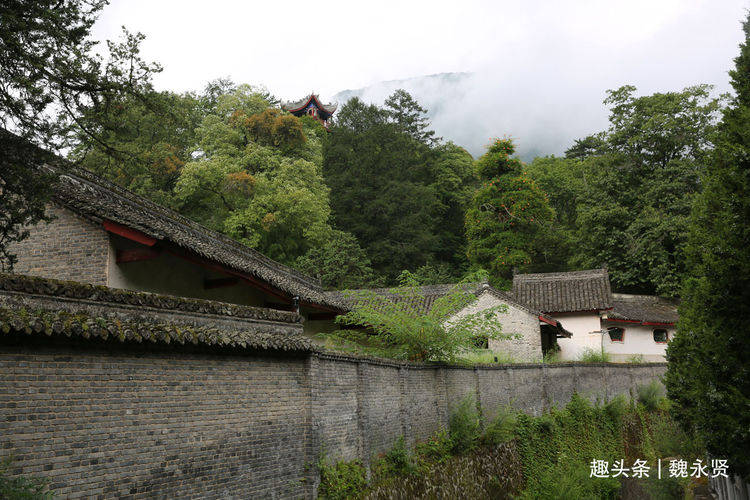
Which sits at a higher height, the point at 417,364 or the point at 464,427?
the point at 417,364

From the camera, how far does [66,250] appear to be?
36.1ft

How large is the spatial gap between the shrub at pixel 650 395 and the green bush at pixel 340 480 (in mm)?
17523

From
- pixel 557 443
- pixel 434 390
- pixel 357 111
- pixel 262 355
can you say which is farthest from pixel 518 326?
pixel 357 111

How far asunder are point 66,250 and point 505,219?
1151 inches

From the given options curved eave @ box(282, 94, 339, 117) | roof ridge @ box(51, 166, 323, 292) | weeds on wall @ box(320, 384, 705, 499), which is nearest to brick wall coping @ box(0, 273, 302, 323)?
weeds on wall @ box(320, 384, 705, 499)

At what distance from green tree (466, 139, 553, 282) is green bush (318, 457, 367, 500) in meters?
26.6

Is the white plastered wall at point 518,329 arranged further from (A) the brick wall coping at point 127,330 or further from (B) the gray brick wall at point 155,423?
(A) the brick wall coping at point 127,330

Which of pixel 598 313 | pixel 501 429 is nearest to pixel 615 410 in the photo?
pixel 598 313

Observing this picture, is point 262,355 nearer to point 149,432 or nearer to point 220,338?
point 220,338

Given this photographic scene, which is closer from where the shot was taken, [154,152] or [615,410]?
[615,410]

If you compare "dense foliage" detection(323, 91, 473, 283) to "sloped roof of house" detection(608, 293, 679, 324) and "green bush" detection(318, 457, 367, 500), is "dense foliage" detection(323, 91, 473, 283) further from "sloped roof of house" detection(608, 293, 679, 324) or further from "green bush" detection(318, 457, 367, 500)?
"green bush" detection(318, 457, 367, 500)

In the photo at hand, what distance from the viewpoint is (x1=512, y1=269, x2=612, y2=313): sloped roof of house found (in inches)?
1100

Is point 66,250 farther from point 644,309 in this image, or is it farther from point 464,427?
point 644,309

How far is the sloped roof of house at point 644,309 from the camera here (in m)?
29.4
